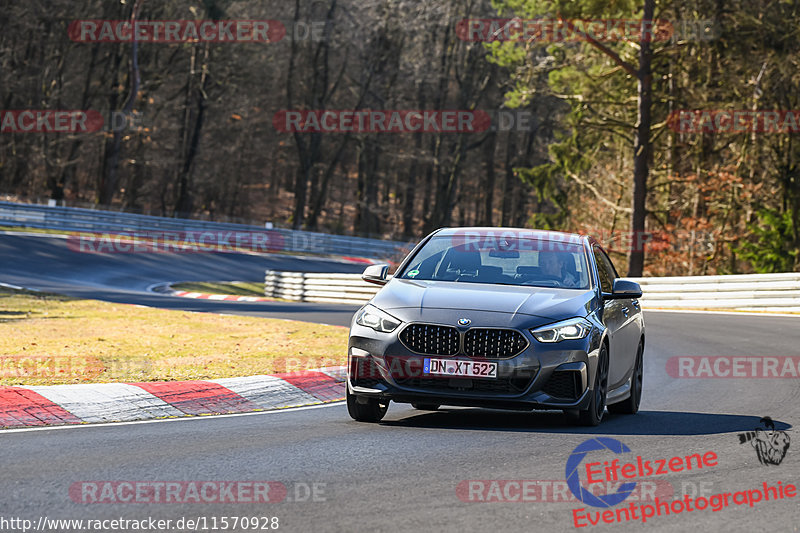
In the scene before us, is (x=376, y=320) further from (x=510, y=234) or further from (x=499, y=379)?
(x=510, y=234)

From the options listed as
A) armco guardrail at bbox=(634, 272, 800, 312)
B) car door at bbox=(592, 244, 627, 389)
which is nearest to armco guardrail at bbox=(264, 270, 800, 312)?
armco guardrail at bbox=(634, 272, 800, 312)

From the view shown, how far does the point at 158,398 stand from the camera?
9.62 metres

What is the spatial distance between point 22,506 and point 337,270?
136 feet

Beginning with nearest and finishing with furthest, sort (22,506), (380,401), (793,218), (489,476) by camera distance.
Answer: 1. (22,506)
2. (489,476)
3. (380,401)
4. (793,218)

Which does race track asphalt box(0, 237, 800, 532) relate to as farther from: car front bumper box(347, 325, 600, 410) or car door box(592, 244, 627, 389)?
car door box(592, 244, 627, 389)

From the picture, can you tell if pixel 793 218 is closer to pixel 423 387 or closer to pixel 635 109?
pixel 635 109

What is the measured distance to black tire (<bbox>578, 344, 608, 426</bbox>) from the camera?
8688 mm

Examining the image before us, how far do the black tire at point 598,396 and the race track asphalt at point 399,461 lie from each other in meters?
0.14

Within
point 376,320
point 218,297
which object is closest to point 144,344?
point 376,320

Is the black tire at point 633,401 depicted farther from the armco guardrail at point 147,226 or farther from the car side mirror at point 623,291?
the armco guardrail at point 147,226

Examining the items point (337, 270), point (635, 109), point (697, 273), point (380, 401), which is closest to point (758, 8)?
point (635, 109)

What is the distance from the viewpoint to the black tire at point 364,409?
8844 millimetres

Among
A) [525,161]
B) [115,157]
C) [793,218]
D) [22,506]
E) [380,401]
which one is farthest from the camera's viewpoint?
[525,161]

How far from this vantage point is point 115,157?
58.1 meters
